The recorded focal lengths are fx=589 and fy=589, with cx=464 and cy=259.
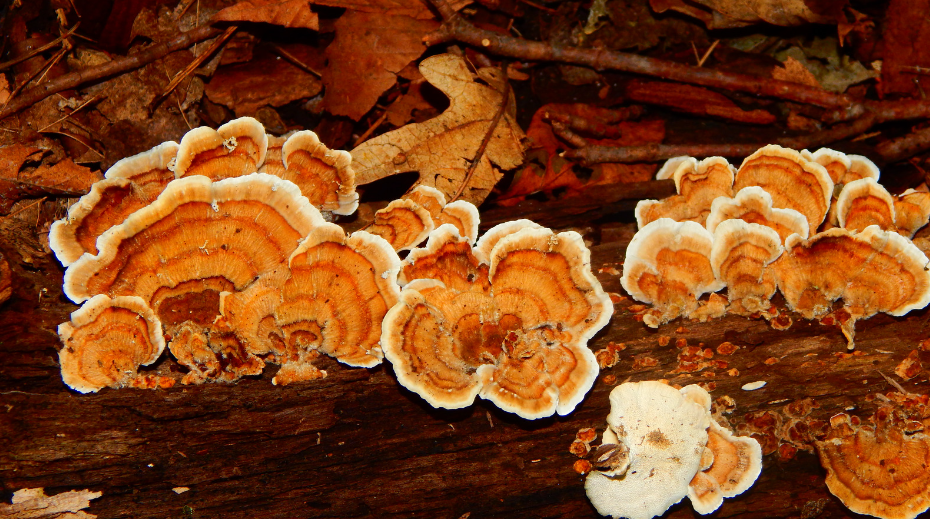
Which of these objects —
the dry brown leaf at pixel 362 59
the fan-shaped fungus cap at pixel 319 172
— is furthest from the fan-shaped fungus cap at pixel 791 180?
the dry brown leaf at pixel 362 59

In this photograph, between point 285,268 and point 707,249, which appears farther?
point 707,249

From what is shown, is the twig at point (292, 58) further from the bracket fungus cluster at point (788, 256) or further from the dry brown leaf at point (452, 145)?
the bracket fungus cluster at point (788, 256)

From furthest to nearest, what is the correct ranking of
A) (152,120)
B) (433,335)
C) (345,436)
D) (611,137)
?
(611,137) < (152,120) < (345,436) < (433,335)

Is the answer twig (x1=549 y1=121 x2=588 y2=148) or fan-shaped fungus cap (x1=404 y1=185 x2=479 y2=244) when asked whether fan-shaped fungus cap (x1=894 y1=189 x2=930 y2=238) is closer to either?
twig (x1=549 y1=121 x2=588 y2=148)

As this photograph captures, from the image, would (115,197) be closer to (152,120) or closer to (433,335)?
(152,120)

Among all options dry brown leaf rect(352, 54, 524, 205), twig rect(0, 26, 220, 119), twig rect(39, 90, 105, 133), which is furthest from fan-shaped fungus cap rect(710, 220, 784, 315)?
twig rect(39, 90, 105, 133)

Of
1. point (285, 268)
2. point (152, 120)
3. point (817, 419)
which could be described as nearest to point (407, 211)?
point (285, 268)

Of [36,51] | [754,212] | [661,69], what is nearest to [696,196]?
[754,212]
